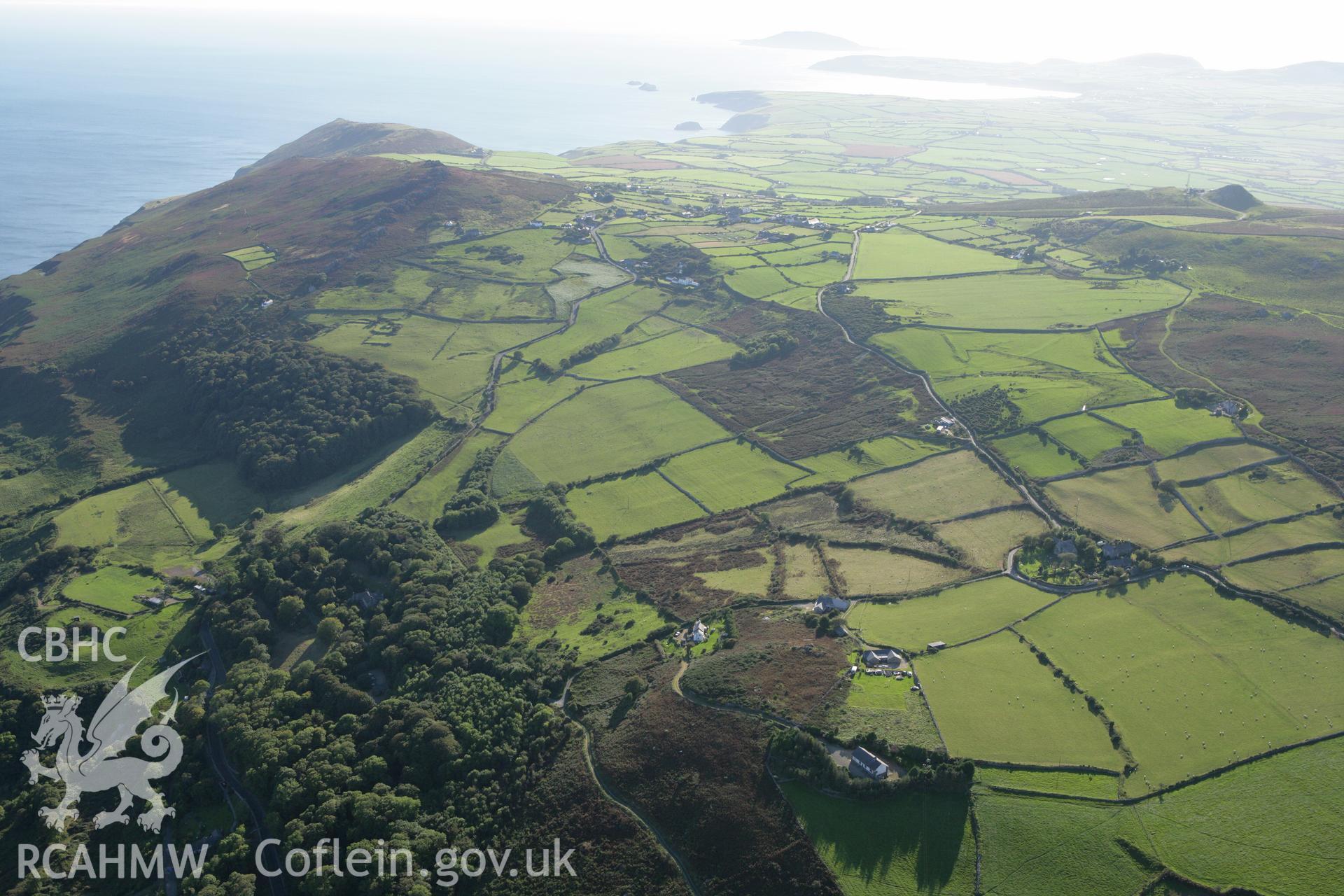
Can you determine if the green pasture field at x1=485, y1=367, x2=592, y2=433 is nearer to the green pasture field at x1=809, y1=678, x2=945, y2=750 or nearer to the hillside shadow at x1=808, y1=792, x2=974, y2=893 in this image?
the green pasture field at x1=809, y1=678, x2=945, y2=750

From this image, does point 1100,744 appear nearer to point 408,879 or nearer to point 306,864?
point 408,879

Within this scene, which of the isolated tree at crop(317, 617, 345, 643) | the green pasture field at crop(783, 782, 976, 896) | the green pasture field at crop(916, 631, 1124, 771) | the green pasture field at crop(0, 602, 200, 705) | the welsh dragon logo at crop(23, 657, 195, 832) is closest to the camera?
the green pasture field at crop(783, 782, 976, 896)

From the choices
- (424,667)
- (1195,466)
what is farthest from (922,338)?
(424,667)

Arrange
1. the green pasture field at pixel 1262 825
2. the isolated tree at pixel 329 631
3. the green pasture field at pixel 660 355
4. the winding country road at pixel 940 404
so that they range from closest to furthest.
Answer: the green pasture field at pixel 1262 825
the isolated tree at pixel 329 631
the winding country road at pixel 940 404
the green pasture field at pixel 660 355

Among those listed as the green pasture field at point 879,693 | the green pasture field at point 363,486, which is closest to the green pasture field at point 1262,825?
the green pasture field at point 879,693

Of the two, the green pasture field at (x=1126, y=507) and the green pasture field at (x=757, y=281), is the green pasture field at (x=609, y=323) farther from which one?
the green pasture field at (x=1126, y=507)

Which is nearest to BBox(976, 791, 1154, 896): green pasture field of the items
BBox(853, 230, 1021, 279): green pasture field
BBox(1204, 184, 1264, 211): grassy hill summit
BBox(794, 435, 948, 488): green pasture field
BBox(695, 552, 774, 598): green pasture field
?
BBox(695, 552, 774, 598): green pasture field
